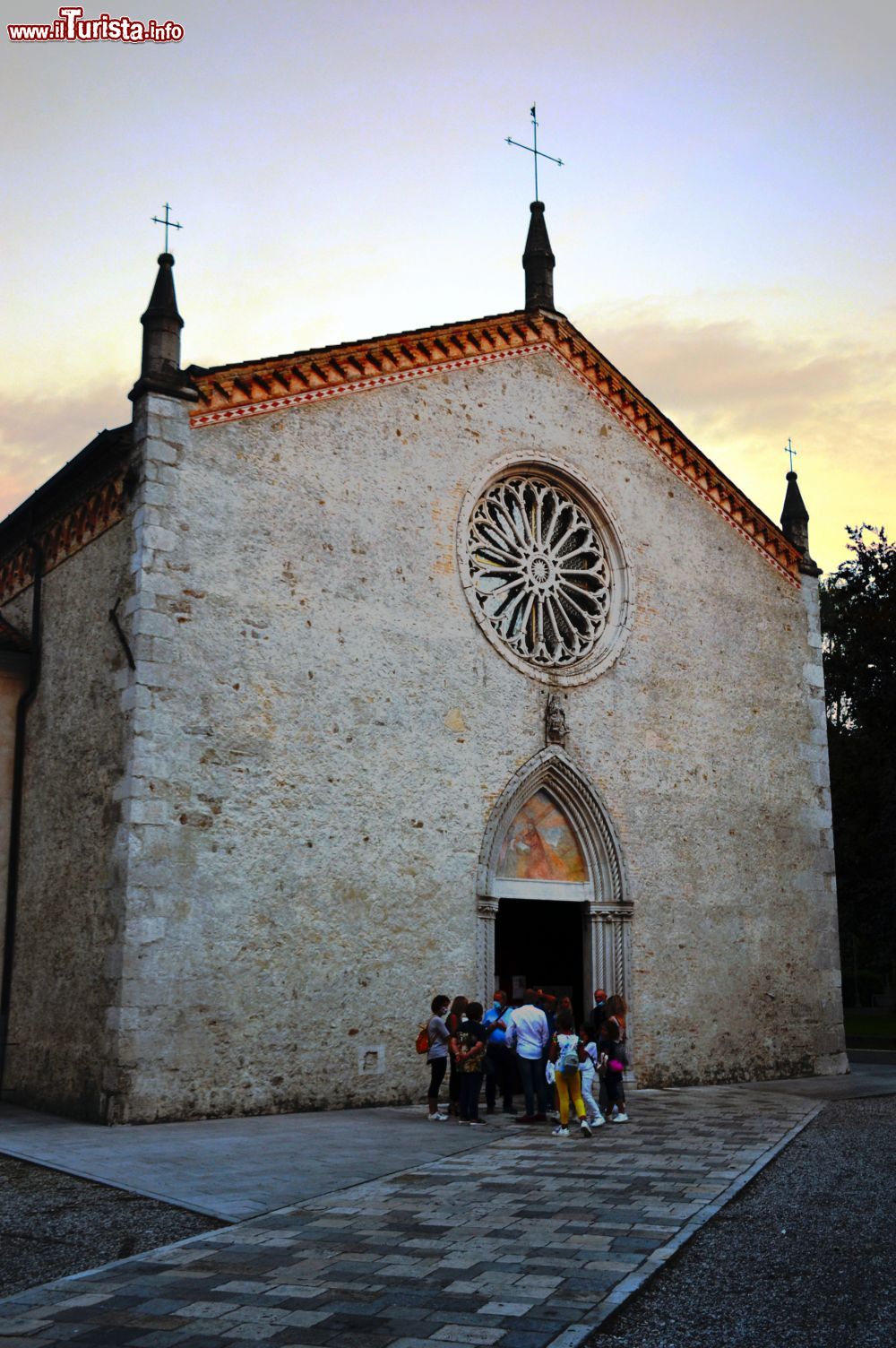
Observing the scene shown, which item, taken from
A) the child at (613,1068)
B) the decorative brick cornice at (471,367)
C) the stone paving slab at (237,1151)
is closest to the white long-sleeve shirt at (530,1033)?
the child at (613,1068)

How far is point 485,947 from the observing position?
55.8 ft

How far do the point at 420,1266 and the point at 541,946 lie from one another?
44.2ft

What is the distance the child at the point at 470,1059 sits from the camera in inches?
546

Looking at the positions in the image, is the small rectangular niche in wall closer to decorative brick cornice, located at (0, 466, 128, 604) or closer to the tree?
decorative brick cornice, located at (0, 466, 128, 604)

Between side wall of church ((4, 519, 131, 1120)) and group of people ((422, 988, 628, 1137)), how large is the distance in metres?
3.89

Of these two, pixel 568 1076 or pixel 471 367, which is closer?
pixel 568 1076

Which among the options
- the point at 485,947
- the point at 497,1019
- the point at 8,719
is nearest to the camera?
the point at 497,1019

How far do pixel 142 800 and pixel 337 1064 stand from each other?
13.8 ft

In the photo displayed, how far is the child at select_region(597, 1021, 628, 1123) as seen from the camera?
13859 mm

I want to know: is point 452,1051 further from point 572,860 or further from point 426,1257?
point 426,1257

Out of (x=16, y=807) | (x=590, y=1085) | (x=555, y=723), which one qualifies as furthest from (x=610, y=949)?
(x=16, y=807)

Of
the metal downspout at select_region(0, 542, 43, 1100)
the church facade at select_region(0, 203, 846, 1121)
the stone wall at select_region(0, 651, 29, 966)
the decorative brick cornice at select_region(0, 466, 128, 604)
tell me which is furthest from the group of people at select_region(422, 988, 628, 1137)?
the decorative brick cornice at select_region(0, 466, 128, 604)

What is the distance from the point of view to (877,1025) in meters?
40.8

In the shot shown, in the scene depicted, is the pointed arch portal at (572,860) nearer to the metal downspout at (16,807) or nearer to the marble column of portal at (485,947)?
the marble column of portal at (485,947)
